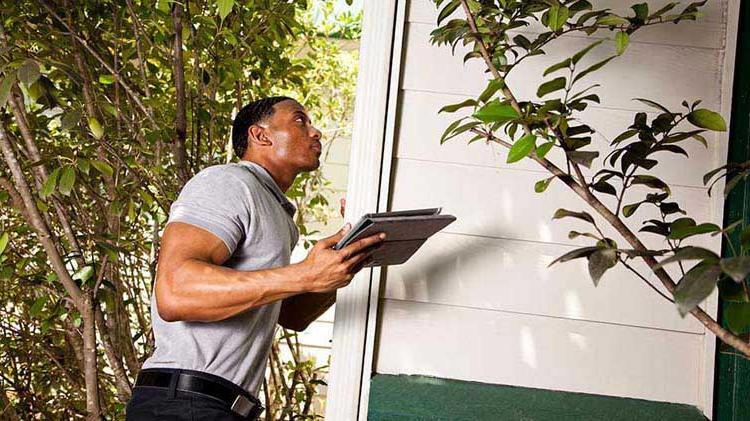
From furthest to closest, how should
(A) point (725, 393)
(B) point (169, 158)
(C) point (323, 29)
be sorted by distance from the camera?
(C) point (323, 29), (B) point (169, 158), (A) point (725, 393)

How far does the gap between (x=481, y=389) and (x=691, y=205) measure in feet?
1.92

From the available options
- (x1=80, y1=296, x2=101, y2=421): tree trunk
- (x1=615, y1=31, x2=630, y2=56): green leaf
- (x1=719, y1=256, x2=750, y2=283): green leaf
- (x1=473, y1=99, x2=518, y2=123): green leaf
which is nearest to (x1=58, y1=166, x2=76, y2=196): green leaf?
(x1=80, y1=296, x2=101, y2=421): tree trunk

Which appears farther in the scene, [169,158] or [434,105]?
[169,158]

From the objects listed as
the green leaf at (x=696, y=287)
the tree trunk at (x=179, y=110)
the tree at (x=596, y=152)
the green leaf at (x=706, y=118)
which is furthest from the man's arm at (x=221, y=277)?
the tree trunk at (x=179, y=110)

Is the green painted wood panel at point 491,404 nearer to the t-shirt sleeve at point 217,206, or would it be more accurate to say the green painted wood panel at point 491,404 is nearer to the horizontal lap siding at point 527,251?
the horizontal lap siding at point 527,251

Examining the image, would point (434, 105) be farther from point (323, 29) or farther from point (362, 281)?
point (323, 29)

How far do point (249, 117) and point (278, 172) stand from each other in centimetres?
18

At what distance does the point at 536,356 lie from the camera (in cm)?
189

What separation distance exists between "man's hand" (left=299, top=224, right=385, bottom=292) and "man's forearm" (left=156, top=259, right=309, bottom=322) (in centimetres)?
2

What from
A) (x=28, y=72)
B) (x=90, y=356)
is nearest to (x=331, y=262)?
(x=28, y=72)

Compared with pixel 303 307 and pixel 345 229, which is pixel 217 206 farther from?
pixel 303 307

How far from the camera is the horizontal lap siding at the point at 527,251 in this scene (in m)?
1.89

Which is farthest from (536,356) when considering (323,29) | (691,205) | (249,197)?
(323,29)

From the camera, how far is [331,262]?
168 centimetres
